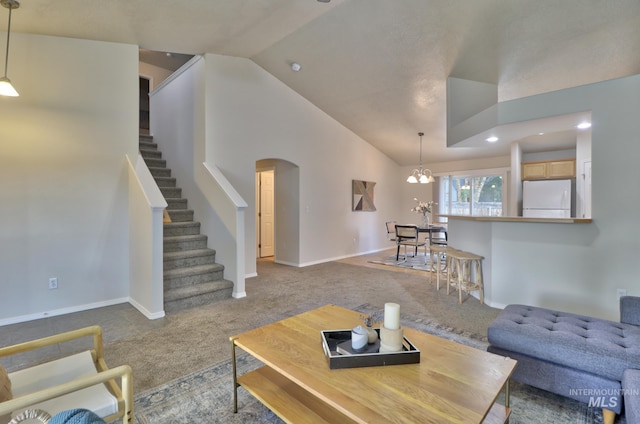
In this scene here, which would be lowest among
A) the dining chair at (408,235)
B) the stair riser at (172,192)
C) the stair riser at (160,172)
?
the dining chair at (408,235)

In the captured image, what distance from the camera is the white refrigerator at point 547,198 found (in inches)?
227

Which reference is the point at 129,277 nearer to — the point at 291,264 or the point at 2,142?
the point at 2,142

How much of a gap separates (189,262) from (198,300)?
0.66 metres

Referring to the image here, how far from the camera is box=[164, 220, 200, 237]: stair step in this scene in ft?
15.0

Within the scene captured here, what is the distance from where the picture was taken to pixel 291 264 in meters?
6.16

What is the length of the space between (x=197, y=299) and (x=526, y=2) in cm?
473

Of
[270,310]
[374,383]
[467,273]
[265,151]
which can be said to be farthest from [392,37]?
[374,383]

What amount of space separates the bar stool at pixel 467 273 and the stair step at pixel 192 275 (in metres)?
3.10

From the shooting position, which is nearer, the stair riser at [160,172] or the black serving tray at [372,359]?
the black serving tray at [372,359]

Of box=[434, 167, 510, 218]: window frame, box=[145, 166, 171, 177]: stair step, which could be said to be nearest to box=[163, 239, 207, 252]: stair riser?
box=[145, 166, 171, 177]: stair step

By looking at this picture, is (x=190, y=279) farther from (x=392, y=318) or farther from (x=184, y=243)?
(x=392, y=318)

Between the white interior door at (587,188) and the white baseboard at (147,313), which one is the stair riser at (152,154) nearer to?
the white baseboard at (147,313)

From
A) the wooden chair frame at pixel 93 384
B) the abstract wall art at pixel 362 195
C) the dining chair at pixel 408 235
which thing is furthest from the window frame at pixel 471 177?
the wooden chair frame at pixel 93 384

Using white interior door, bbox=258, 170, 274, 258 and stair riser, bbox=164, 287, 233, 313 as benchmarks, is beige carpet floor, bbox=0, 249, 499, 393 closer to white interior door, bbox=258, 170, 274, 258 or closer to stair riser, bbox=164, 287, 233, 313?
stair riser, bbox=164, 287, 233, 313
